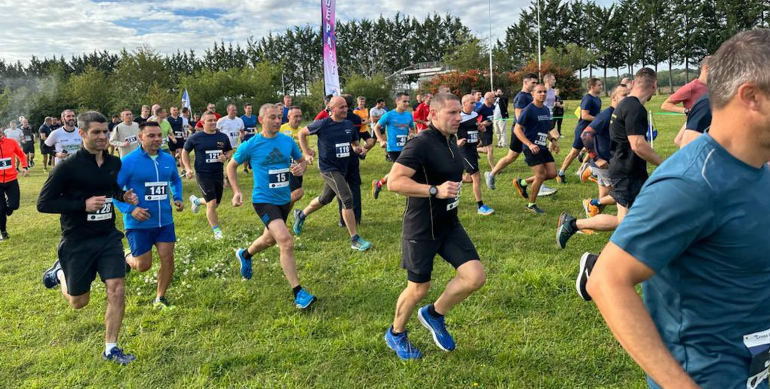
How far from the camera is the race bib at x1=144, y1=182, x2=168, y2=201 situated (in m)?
5.29

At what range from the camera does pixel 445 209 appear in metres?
3.94

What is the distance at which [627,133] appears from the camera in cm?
523

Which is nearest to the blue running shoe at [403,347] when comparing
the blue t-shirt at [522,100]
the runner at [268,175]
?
the runner at [268,175]

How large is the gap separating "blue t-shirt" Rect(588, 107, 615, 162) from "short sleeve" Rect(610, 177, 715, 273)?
19.3ft

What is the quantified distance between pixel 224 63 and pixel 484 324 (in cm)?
9851

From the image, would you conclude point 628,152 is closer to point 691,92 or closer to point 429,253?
point 691,92

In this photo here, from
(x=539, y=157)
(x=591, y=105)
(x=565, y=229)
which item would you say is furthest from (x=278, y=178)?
(x=591, y=105)

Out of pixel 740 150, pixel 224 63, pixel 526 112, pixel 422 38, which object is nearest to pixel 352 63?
pixel 422 38

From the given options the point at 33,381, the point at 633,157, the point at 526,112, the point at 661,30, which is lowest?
the point at 33,381

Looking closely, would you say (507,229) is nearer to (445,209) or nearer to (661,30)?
(445,209)

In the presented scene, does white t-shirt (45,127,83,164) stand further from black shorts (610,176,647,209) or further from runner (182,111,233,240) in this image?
black shorts (610,176,647,209)

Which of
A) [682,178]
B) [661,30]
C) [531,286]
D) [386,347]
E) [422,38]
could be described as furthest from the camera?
[422,38]

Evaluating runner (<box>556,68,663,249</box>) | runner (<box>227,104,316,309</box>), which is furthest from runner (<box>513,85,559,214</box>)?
runner (<box>227,104,316,309</box>)

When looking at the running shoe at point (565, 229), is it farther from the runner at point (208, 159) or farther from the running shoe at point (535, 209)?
the runner at point (208, 159)
